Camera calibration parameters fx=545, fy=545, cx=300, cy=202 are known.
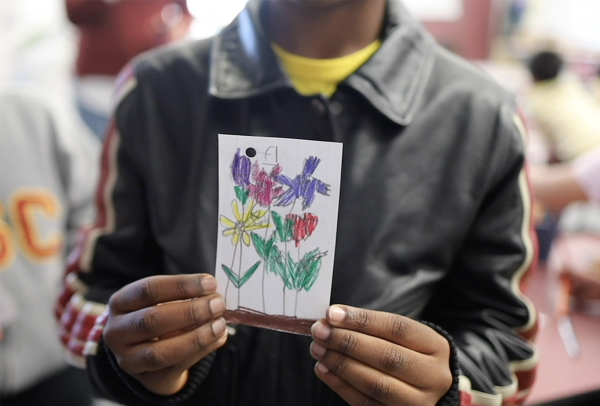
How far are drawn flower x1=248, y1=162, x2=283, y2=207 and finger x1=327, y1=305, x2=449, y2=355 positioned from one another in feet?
0.35

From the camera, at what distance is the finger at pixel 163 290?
1.55ft

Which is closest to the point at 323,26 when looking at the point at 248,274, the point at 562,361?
the point at 248,274

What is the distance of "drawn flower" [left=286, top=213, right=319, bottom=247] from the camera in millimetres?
451

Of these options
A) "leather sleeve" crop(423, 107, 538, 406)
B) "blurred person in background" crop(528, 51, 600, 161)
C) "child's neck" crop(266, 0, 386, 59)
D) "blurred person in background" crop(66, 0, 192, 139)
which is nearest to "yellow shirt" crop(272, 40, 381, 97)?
"child's neck" crop(266, 0, 386, 59)

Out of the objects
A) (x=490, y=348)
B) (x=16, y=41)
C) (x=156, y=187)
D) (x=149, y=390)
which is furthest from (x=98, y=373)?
(x=16, y=41)

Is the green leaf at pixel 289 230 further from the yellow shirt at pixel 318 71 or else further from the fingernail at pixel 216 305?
the yellow shirt at pixel 318 71

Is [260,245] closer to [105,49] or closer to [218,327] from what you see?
[218,327]

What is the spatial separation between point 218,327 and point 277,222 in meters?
0.11

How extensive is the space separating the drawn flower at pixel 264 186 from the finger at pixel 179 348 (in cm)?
12

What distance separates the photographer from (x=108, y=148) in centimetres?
67

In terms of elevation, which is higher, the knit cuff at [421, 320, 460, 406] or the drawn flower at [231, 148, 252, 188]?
the drawn flower at [231, 148, 252, 188]

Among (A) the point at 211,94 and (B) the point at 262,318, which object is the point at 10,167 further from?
(B) the point at 262,318

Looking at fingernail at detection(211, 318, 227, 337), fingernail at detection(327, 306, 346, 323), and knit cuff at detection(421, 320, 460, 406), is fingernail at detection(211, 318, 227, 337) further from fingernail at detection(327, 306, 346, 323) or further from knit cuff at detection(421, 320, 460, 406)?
knit cuff at detection(421, 320, 460, 406)

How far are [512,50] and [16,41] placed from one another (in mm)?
2187
